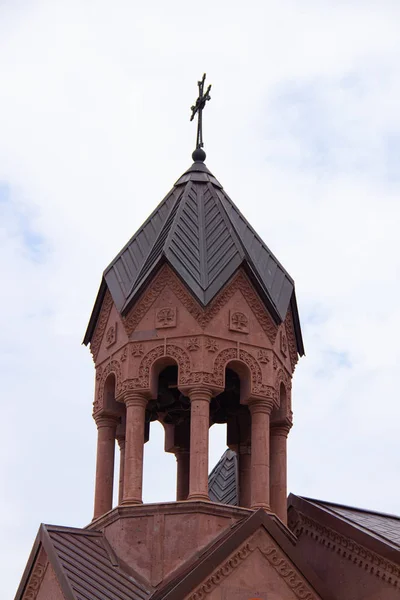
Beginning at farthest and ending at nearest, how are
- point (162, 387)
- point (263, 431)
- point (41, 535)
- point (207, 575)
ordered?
1. point (162, 387)
2. point (263, 431)
3. point (41, 535)
4. point (207, 575)

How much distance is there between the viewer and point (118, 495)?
25.1 m

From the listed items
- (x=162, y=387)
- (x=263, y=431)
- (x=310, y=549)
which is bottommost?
(x=310, y=549)

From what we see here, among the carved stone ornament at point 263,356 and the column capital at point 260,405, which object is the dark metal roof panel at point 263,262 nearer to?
the carved stone ornament at point 263,356

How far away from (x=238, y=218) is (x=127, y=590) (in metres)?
8.72

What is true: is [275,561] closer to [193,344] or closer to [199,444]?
[199,444]

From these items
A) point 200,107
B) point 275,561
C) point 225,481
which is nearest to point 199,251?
point 200,107

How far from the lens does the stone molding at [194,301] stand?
79.0ft

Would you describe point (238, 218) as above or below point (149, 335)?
above

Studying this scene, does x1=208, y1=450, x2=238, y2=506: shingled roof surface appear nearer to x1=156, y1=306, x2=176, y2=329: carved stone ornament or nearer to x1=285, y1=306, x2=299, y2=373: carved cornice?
x1=285, y1=306, x2=299, y2=373: carved cornice

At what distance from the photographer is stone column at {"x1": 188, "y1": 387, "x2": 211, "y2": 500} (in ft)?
74.2

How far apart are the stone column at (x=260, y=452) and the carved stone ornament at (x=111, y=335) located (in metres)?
3.09

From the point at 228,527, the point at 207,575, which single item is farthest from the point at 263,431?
the point at 207,575

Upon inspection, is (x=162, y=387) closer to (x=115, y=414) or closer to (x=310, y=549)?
(x=115, y=414)

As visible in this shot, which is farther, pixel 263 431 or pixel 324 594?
pixel 263 431
